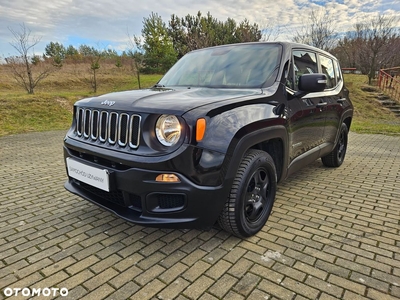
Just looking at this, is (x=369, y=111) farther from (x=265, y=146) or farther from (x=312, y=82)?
(x=265, y=146)

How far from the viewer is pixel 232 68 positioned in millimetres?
3211

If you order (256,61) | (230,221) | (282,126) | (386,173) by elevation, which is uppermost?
(256,61)

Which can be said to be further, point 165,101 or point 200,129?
point 165,101

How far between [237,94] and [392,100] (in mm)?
16295

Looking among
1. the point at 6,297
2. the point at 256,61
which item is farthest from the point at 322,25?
the point at 6,297

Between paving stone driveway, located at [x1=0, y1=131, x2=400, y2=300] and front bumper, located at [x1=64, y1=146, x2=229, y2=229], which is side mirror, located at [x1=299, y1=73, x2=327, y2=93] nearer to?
paving stone driveway, located at [x1=0, y1=131, x2=400, y2=300]

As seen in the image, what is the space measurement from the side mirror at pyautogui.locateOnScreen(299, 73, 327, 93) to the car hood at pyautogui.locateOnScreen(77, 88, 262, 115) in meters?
0.61

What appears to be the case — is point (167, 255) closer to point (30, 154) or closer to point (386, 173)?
point (386, 173)

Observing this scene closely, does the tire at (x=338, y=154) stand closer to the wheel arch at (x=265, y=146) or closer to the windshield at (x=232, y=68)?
the wheel arch at (x=265, y=146)

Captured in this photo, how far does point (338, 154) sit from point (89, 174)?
427 cm

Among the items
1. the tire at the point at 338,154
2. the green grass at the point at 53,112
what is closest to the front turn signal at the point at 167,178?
the tire at the point at 338,154

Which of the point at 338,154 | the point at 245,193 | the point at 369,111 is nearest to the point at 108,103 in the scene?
the point at 245,193

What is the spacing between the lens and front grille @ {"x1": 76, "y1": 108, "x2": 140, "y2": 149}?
2204 millimetres

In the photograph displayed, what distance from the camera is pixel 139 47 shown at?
22.2m
